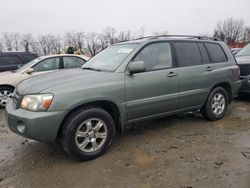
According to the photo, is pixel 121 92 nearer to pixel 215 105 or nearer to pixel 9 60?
pixel 215 105

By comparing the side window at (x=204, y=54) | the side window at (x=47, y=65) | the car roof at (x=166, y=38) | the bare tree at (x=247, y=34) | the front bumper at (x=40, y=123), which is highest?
the bare tree at (x=247, y=34)

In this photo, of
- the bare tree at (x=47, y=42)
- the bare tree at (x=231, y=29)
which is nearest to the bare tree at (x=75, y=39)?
the bare tree at (x=47, y=42)

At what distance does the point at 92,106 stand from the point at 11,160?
143cm

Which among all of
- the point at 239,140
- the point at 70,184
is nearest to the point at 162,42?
the point at 239,140

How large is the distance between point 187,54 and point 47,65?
4.26 metres

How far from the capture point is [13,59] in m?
9.08

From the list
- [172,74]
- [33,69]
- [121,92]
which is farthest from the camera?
[33,69]

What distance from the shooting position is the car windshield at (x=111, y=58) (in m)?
4.27

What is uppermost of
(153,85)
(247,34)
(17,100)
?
(247,34)

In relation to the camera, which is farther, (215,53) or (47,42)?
(47,42)

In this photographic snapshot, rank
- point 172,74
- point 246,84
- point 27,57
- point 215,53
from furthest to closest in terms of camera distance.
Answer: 1. point 27,57
2. point 246,84
3. point 215,53
4. point 172,74

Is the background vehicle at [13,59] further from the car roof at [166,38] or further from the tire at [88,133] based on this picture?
the tire at [88,133]

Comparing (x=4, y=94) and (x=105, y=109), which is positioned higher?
(x=105, y=109)

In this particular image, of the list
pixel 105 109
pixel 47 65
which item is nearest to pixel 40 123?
pixel 105 109
